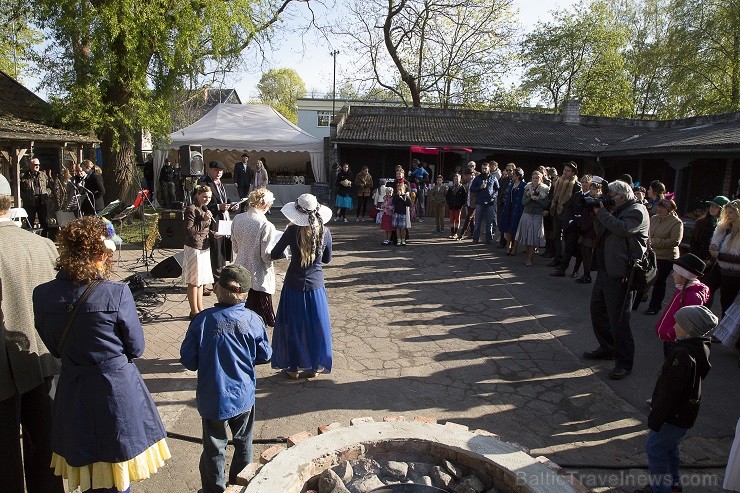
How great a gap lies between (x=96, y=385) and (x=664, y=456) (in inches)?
133

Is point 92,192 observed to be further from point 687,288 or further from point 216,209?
point 687,288

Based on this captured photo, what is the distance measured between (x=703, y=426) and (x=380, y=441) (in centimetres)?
305

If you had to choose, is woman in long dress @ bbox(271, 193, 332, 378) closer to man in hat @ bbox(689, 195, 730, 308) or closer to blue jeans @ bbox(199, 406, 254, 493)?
blue jeans @ bbox(199, 406, 254, 493)

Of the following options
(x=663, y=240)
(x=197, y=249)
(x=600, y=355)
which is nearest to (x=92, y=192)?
(x=197, y=249)

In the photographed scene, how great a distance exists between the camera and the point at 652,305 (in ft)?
23.4

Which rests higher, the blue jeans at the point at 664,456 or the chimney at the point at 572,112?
the chimney at the point at 572,112

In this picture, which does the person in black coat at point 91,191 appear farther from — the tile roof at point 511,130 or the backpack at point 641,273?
the backpack at point 641,273

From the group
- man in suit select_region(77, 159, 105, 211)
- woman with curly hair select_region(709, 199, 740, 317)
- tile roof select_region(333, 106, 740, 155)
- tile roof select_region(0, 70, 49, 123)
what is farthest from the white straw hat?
tile roof select_region(333, 106, 740, 155)

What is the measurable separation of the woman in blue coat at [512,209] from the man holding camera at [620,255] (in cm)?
529

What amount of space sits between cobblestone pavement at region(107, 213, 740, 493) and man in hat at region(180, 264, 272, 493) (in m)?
0.52

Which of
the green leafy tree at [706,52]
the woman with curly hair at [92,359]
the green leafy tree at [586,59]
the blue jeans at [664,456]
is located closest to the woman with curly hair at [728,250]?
the blue jeans at [664,456]

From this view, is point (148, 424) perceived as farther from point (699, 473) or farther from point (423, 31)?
point (423, 31)

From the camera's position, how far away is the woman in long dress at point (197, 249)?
596 centimetres

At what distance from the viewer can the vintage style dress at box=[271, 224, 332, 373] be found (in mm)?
4672
